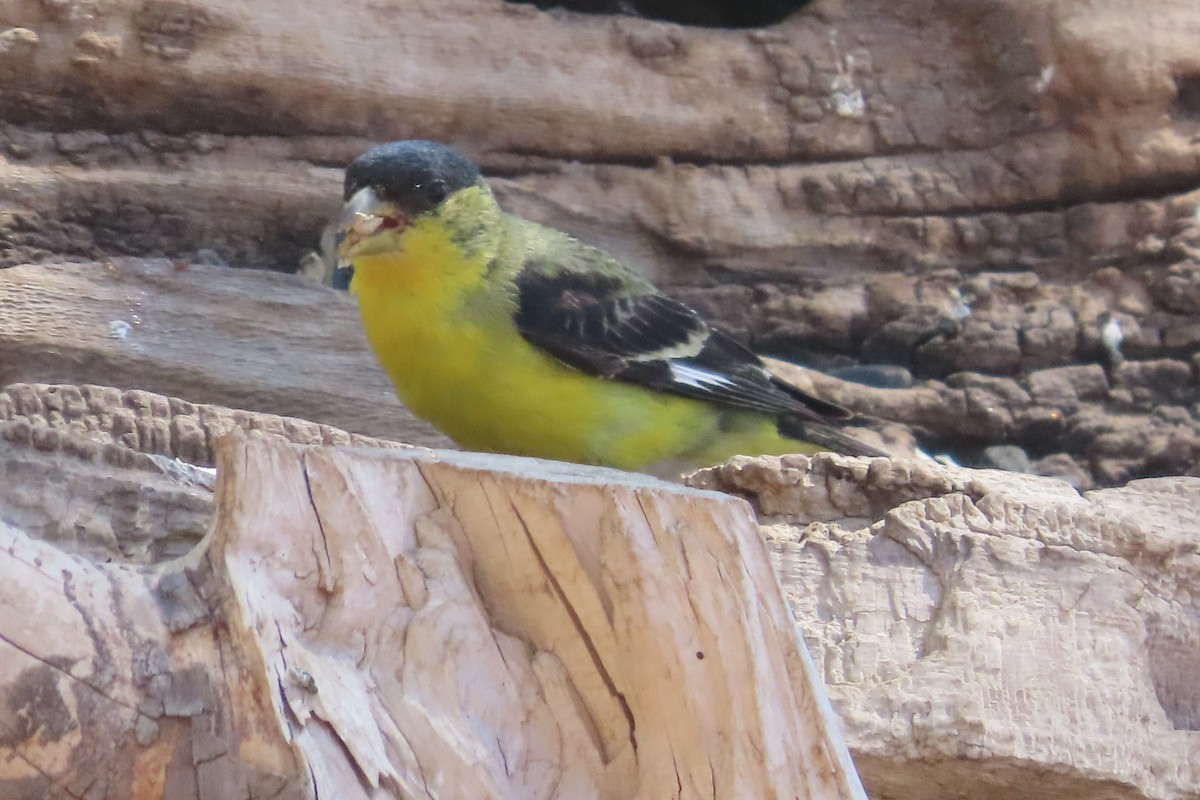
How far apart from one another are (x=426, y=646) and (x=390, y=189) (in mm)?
1344

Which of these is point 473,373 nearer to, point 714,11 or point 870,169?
point 870,169

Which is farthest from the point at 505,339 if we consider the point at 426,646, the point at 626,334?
the point at 426,646

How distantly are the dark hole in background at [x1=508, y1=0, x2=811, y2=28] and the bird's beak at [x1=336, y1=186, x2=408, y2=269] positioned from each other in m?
1.32

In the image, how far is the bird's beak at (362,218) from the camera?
2514mm

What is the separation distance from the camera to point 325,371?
296 centimetres

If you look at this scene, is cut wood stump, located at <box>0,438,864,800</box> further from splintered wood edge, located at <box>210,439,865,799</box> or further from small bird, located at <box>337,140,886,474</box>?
small bird, located at <box>337,140,886,474</box>

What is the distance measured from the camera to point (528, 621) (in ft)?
4.74

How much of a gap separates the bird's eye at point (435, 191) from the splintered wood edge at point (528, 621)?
1.24 m

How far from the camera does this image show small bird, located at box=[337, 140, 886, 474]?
2.54 metres

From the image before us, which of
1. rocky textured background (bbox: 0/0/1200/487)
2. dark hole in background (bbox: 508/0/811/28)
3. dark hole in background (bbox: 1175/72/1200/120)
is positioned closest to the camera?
rocky textured background (bbox: 0/0/1200/487)

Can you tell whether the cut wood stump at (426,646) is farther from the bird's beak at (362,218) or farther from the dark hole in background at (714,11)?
the dark hole in background at (714,11)

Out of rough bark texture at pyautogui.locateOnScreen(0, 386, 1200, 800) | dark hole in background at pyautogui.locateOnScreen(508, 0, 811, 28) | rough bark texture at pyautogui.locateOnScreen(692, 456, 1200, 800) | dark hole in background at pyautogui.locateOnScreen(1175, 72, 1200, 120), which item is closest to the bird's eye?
rough bark texture at pyautogui.locateOnScreen(0, 386, 1200, 800)

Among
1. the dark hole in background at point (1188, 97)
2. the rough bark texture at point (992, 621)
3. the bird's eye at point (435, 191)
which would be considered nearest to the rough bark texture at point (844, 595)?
the rough bark texture at point (992, 621)

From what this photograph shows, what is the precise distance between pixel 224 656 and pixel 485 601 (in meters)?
0.30
